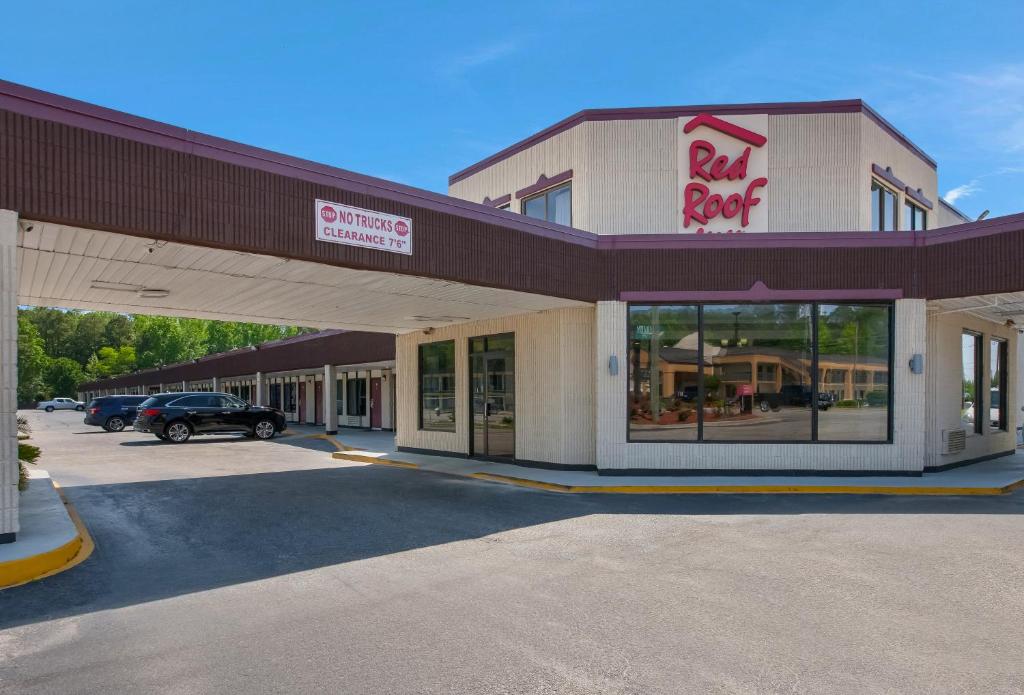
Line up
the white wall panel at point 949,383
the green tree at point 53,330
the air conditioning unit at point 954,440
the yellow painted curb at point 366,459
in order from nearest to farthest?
the white wall panel at point 949,383, the air conditioning unit at point 954,440, the yellow painted curb at point 366,459, the green tree at point 53,330

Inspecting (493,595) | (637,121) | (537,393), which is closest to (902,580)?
(493,595)

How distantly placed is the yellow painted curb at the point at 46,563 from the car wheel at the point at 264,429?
61.0 ft

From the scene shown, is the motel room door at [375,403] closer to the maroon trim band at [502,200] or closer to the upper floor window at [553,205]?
the maroon trim band at [502,200]

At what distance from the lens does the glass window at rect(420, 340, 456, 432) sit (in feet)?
56.8

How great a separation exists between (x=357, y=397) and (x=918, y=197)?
948 inches

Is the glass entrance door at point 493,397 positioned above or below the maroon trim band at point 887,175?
below

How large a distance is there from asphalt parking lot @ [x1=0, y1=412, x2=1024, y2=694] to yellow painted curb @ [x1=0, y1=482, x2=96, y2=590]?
21 cm

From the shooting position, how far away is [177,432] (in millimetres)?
24750

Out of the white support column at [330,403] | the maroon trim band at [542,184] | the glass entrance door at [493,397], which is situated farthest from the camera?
the white support column at [330,403]

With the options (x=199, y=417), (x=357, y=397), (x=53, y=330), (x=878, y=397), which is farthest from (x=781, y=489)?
(x=53, y=330)

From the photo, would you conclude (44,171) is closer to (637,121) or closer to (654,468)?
(654,468)

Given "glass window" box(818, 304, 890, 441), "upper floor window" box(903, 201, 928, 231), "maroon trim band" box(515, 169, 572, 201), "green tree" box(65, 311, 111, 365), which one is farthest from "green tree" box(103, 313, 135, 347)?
"glass window" box(818, 304, 890, 441)

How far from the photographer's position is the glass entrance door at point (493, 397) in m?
15.4

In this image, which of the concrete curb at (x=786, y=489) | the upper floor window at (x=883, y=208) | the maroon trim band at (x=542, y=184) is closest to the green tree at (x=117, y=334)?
the maroon trim band at (x=542, y=184)
